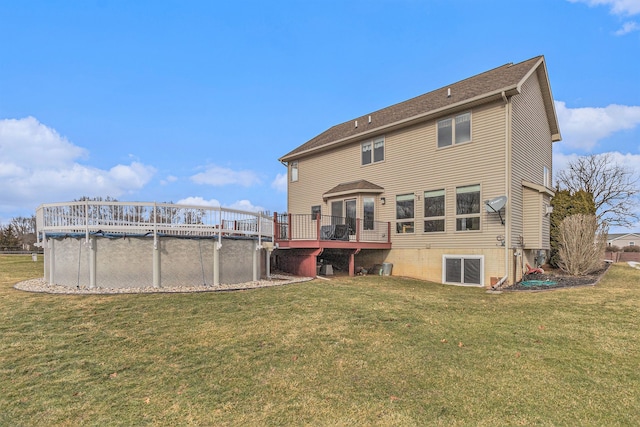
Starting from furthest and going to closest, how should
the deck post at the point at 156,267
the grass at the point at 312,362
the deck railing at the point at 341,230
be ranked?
the deck railing at the point at 341,230 < the deck post at the point at 156,267 < the grass at the point at 312,362

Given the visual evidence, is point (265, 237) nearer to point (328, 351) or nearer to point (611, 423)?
point (328, 351)

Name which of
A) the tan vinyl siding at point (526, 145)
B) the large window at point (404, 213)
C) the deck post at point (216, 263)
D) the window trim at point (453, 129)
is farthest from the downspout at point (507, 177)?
the deck post at point (216, 263)

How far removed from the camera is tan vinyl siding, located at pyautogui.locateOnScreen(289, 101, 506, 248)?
11.2 m

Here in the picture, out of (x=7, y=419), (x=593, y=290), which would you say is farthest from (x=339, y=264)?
(x=7, y=419)

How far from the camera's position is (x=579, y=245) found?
1143 cm

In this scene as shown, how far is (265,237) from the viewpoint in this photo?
1132 cm

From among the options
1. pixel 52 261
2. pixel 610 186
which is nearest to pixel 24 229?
pixel 52 261

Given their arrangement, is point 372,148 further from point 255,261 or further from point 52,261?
point 52,261

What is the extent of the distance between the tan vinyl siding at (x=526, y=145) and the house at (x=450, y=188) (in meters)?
0.04

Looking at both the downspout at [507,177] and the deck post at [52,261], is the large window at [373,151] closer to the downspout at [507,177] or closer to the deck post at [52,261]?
the downspout at [507,177]

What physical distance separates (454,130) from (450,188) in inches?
83.5

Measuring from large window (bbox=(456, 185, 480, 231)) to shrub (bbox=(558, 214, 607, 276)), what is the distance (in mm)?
3137

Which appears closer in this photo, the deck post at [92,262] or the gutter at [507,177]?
the deck post at [92,262]

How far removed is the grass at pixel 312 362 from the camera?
10.7 ft
